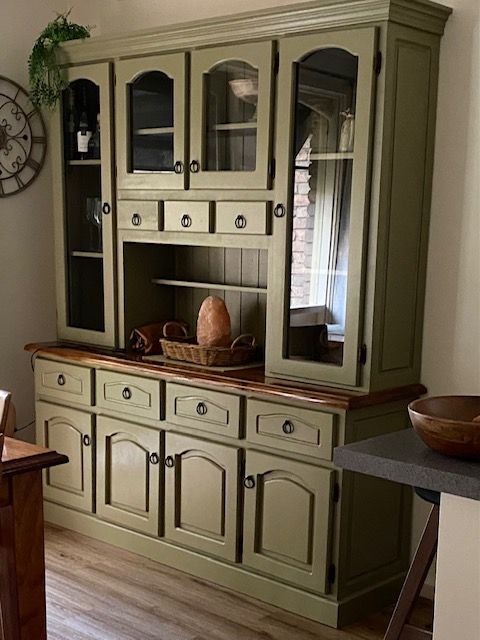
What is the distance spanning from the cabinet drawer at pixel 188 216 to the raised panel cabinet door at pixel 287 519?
915 millimetres

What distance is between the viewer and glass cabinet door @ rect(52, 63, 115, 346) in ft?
11.7

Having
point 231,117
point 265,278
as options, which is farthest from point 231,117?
point 265,278

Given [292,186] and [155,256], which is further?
[155,256]

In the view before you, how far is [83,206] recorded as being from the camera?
3729 mm

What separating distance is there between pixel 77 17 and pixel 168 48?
3.62 feet

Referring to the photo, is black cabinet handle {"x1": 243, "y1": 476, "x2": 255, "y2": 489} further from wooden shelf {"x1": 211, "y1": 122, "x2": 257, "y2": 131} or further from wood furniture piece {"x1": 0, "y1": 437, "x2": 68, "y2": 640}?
wooden shelf {"x1": 211, "y1": 122, "x2": 257, "y2": 131}

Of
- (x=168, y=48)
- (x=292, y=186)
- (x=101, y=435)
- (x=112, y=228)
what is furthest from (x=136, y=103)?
(x=101, y=435)

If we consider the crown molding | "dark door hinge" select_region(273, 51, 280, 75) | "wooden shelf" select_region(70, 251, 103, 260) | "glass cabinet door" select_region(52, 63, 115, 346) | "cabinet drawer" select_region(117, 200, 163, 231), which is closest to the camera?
the crown molding

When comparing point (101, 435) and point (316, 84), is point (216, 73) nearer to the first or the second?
point (316, 84)

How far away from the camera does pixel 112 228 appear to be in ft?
11.7

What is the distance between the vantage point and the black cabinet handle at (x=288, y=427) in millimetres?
2914

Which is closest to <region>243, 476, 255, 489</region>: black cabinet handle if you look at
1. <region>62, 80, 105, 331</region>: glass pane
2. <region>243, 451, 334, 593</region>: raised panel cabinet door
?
<region>243, 451, 334, 593</region>: raised panel cabinet door

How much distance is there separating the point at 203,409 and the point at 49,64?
1.73 metres

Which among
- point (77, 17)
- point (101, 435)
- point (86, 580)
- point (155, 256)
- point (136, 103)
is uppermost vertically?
point (77, 17)
